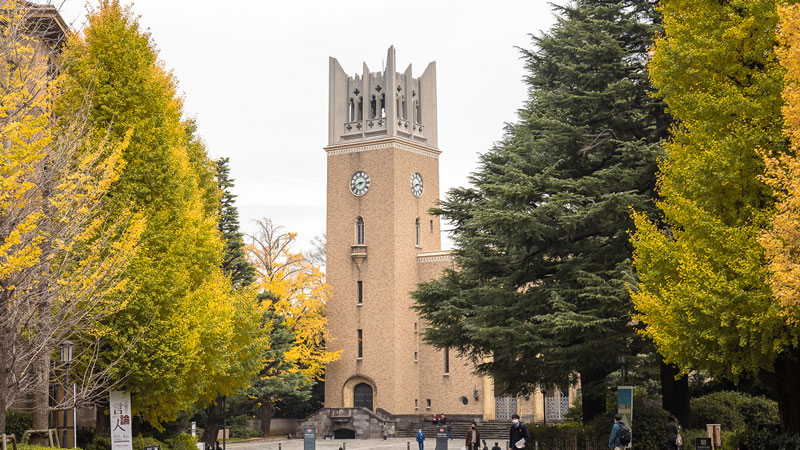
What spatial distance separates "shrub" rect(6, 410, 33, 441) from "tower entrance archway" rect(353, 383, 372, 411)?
3337 cm

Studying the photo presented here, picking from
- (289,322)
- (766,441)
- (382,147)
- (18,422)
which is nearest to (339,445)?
(289,322)

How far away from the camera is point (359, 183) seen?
190 ft

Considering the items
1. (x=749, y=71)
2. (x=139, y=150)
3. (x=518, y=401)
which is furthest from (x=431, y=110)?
(x=749, y=71)

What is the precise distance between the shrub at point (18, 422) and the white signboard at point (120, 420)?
11.8ft

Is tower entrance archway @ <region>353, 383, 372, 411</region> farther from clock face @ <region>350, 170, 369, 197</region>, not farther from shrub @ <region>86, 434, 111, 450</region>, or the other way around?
shrub @ <region>86, 434, 111, 450</region>

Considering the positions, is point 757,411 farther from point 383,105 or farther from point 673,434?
point 383,105

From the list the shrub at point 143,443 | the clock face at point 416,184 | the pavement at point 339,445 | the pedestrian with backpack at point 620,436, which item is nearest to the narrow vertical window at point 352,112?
the clock face at point 416,184

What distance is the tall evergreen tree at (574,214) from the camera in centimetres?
2378

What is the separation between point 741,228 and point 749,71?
2981 millimetres

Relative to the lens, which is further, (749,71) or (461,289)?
(461,289)

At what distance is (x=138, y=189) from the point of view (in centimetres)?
2158

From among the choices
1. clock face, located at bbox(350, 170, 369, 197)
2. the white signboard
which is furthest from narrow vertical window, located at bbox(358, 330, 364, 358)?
the white signboard

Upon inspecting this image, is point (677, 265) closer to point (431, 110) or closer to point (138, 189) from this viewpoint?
point (138, 189)

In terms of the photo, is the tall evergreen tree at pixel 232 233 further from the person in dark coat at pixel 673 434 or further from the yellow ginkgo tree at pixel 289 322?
the person in dark coat at pixel 673 434
